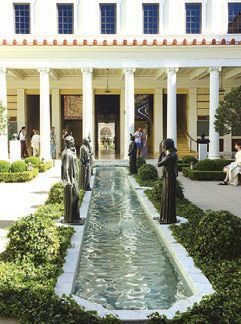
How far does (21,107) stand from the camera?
31375mm

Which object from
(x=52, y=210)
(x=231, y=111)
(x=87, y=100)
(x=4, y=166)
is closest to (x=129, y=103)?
(x=87, y=100)

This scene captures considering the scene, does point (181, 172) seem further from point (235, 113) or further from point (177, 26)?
point (177, 26)

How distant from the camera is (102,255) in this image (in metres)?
7.26

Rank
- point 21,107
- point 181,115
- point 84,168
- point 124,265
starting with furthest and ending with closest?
point 181,115
point 21,107
point 84,168
point 124,265

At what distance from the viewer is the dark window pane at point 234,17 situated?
27672 millimetres

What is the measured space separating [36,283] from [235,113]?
15458 millimetres

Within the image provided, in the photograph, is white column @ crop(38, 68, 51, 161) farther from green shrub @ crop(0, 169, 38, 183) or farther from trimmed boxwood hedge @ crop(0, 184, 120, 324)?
trimmed boxwood hedge @ crop(0, 184, 120, 324)

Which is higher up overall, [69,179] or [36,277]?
[69,179]

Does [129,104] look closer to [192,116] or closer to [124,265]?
[192,116]

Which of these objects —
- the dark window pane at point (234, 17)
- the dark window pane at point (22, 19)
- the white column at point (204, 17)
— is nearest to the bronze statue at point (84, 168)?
the dark window pane at point (22, 19)

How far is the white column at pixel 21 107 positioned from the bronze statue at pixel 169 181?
2372 cm

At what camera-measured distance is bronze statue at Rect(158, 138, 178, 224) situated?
861 cm

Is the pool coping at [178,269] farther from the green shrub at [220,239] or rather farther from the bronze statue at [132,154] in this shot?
the bronze statue at [132,154]

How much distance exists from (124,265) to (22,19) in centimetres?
2344
